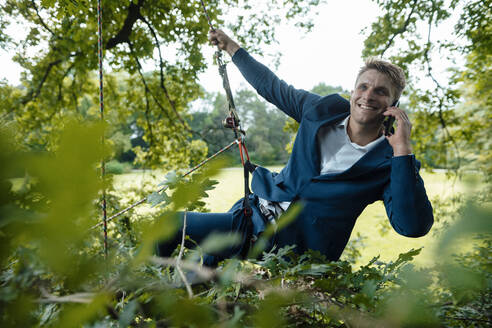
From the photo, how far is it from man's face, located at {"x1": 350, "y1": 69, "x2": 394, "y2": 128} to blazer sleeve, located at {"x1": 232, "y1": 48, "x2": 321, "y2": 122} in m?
0.31

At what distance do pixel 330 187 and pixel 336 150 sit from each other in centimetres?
24

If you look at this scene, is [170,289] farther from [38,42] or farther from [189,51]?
[38,42]

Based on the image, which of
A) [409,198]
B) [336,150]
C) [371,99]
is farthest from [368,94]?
[409,198]

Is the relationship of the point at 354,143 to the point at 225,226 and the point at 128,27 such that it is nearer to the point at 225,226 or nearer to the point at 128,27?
the point at 225,226

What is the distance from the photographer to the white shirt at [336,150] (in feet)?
4.33

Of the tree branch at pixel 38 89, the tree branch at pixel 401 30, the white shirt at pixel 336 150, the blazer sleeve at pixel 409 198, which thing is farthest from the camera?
the tree branch at pixel 38 89

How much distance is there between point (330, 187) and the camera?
126cm

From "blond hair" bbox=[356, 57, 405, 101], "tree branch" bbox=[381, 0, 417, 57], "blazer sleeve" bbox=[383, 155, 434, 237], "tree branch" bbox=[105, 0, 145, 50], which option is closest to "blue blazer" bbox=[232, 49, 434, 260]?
"blazer sleeve" bbox=[383, 155, 434, 237]

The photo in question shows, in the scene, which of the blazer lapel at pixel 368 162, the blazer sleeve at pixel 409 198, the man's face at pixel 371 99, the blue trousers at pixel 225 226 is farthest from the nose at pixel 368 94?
the blue trousers at pixel 225 226

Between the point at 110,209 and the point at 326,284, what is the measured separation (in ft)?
6.94

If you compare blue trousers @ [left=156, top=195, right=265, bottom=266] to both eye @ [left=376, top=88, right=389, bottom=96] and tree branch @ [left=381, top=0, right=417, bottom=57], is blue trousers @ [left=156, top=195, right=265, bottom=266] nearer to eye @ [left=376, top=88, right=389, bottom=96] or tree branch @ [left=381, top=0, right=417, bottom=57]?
eye @ [left=376, top=88, right=389, bottom=96]

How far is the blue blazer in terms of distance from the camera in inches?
40.9

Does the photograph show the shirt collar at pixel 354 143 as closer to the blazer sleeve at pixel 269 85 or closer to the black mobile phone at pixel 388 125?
the black mobile phone at pixel 388 125

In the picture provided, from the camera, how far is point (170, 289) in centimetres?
32
